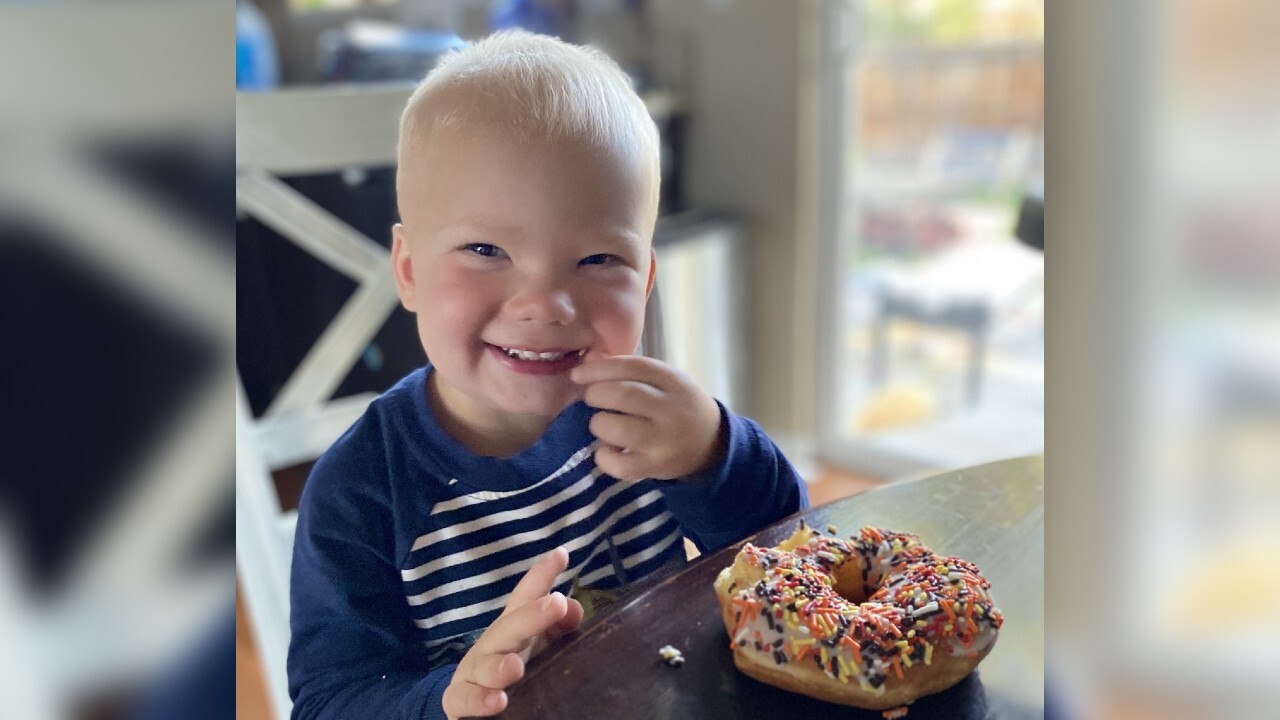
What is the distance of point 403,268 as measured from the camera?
52cm

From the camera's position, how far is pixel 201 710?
0.41 metres

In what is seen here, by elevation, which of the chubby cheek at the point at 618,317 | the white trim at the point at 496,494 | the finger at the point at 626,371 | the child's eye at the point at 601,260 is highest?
the child's eye at the point at 601,260

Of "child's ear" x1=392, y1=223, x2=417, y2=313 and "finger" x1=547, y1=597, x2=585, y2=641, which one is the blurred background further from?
"finger" x1=547, y1=597, x2=585, y2=641

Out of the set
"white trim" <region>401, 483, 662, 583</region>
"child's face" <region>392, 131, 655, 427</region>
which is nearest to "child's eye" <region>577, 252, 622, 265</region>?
"child's face" <region>392, 131, 655, 427</region>

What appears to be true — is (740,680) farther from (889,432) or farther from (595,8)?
(595,8)

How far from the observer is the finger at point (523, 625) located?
0.47 m

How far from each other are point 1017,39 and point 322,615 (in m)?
0.44

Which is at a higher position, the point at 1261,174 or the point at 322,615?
the point at 1261,174

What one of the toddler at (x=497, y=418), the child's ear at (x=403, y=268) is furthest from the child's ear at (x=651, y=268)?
the child's ear at (x=403, y=268)

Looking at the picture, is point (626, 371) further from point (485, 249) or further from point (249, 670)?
point (249, 670)

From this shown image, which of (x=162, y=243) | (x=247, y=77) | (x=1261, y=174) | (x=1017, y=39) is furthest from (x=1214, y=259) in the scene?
(x=247, y=77)

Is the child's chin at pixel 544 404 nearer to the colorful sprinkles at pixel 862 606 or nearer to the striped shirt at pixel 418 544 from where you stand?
the striped shirt at pixel 418 544

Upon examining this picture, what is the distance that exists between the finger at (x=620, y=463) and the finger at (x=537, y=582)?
52mm

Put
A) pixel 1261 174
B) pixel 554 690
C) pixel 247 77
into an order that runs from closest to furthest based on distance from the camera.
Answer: pixel 1261 174 → pixel 554 690 → pixel 247 77
